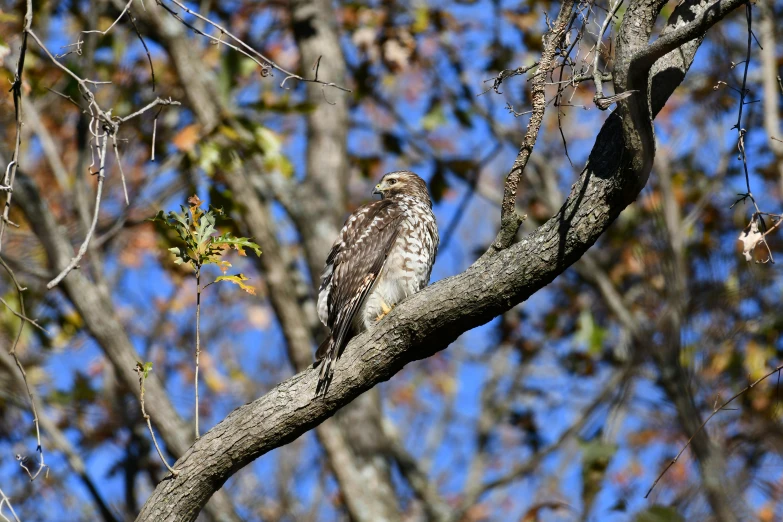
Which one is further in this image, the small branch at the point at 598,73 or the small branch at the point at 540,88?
the small branch at the point at 540,88

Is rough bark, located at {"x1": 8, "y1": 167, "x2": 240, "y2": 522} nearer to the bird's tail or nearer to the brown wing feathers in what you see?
the brown wing feathers

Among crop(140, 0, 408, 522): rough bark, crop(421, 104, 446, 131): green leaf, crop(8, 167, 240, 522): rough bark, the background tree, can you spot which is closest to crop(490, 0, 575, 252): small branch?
the background tree

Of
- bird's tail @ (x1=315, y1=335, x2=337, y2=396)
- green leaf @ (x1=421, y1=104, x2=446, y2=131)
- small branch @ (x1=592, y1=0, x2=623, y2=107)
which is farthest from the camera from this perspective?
green leaf @ (x1=421, y1=104, x2=446, y2=131)

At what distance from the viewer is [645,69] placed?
270cm

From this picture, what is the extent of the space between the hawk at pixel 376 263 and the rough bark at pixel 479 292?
2.98 ft

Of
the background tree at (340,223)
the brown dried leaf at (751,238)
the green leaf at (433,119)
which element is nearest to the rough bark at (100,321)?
the background tree at (340,223)

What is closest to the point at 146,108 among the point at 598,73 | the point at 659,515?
the point at 598,73

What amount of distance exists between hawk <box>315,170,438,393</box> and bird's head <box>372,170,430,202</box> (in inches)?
25.9

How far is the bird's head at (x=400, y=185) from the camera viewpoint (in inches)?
224

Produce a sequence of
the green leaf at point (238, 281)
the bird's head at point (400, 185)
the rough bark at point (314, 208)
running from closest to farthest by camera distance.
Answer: the green leaf at point (238, 281) → the bird's head at point (400, 185) → the rough bark at point (314, 208)

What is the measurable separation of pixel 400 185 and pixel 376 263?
4.21 ft

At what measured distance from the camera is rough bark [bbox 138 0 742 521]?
9.02ft

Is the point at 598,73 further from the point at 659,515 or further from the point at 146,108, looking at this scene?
the point at 659,515

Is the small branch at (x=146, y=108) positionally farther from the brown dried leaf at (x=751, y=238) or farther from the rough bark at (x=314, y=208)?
the rough bark at (x=314, y=208)
